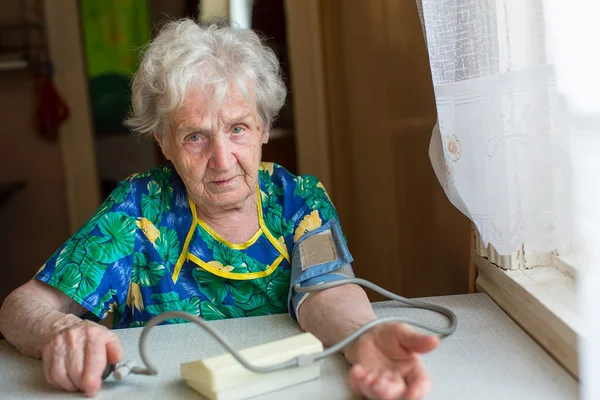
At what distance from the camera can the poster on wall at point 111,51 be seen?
126 inches

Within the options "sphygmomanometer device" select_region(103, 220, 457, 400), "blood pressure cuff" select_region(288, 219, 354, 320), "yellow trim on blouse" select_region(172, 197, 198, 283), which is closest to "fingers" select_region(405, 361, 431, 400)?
"sphygmomanometer device" select_region(103, 220, 457, 400)

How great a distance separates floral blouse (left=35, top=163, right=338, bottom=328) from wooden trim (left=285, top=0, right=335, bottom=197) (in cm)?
158

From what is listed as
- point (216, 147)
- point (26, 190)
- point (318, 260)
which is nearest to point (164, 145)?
point (216, 147)

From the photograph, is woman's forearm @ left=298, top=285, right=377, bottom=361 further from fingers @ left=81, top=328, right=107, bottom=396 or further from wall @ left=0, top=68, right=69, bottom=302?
wall @ left=0, top=68, right=69, bottom=302

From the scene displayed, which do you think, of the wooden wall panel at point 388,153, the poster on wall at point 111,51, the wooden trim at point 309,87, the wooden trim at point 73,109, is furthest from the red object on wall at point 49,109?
the wooden wall panel at point 388,153

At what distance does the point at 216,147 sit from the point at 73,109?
2.15 metres

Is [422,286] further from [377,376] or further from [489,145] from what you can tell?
[377,376]

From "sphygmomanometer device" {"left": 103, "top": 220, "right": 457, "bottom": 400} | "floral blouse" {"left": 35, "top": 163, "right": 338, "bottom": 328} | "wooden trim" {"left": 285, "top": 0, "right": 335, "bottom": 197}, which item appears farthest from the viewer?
"wooden trim" {"left": 285, "top": 0, "right": 335, "bottom": 197}

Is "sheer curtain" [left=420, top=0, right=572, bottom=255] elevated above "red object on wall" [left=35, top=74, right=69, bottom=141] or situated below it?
below

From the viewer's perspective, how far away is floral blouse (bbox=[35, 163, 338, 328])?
4.42 ft

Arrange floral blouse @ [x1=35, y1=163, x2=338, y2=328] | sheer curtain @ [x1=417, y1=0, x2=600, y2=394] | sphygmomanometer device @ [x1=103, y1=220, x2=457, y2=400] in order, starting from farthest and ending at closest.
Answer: floral blouse @ [x1=35, y1=163, x2=338, y2=328] < sphygmomanometer device @ [x1=103, y1=220, x2=457, y2=400] < sheer curtain @ [x1=417, y1=0, x2=600, y2=394]

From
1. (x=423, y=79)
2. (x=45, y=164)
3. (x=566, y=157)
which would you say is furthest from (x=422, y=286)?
(x=45, y=164)

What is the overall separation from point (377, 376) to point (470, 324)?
35 centimetres

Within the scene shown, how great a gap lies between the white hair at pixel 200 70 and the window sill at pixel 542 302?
559mm
